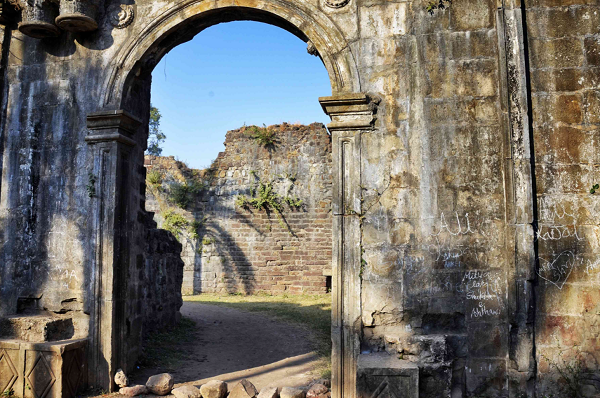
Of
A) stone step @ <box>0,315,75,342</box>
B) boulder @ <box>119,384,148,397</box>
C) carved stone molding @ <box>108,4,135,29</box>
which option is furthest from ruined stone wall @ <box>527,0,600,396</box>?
stone step @ <box>0,315,75,342</box>

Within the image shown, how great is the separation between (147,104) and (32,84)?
1519 mm

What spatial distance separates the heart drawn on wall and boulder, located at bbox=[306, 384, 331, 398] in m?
2.43

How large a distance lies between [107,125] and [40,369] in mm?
2689

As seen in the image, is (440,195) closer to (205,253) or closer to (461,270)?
(461,270)

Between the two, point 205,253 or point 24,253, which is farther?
point 205,253

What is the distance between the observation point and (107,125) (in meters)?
5.87

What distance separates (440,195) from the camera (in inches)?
197

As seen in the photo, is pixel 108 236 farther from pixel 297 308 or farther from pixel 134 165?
pixel 297 308

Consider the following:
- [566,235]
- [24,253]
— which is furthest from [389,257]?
[24,253]

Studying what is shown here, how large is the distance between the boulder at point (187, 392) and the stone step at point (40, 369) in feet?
3.37

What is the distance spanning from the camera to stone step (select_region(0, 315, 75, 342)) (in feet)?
17.8

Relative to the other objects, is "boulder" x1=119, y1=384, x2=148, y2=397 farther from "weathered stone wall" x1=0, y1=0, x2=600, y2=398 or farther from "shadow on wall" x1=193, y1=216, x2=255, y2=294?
"shadow on wall" x1=193, y1=216, x2=255, y2=294

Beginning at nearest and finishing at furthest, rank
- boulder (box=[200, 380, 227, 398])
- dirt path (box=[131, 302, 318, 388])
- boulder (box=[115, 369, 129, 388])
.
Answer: boulder (box=[200, 380, 227, 398]) < boulder (box=[115, 369, 129, 388]) < dirt path (box=[131, 302, 318, 388])

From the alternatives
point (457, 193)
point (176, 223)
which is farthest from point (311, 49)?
point (176, 223)
